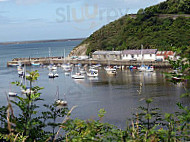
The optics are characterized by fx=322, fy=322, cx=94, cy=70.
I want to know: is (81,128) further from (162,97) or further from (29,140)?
(162,97)

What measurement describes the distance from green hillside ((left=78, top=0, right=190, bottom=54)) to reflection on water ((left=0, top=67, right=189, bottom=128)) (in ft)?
49.1

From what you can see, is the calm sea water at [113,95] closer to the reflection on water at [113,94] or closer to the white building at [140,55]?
the reflection on water at [113,94]

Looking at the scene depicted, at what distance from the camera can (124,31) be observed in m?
62.3

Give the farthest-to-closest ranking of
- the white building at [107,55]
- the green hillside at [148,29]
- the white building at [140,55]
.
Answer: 1. the green hillside at [148,29]
2. the white building at [107,55]
3. the white building at [140,55]

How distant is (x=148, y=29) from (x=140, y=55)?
11.0 m

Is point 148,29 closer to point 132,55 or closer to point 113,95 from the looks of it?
point 132,55

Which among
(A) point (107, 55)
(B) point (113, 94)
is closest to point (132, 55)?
(A) point (107, 55)

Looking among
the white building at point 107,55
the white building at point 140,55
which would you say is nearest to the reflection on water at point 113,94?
the white building at point 140,55

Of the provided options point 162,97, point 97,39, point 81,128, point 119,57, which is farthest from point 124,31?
point 81,128

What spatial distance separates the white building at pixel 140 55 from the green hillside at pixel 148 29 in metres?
3.20

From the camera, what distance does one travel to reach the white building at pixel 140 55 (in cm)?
4700

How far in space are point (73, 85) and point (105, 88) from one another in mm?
4835

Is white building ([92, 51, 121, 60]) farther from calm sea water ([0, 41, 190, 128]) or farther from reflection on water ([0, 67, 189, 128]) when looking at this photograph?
calm sea water ([0, 41, 190, 128])

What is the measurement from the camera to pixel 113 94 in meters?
26.9
